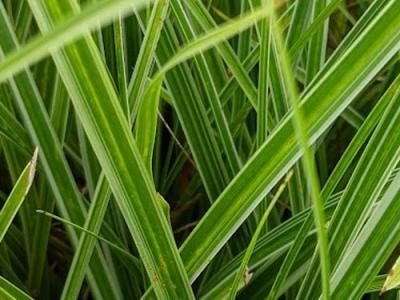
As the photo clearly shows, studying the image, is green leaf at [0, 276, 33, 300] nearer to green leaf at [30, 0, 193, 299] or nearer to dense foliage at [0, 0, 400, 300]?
dense foliage at [0, 0, 400, 300]

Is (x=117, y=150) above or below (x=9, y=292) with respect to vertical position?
above

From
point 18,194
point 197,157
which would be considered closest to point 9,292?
point 18,194

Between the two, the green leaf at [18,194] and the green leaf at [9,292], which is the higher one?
the green leaf at [18,194]

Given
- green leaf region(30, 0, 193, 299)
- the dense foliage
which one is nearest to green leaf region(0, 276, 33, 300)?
the dense foliage

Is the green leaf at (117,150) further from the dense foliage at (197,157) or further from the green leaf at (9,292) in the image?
the green leaf at (9,292)

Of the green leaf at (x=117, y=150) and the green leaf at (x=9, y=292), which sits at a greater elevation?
the green leaf at (x=117, y=150)

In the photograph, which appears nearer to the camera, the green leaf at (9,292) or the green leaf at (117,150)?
the green leaf at (117,150)

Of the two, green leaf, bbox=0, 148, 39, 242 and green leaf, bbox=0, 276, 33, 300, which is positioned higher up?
green leaf, bbox=0, 148, 39, 242

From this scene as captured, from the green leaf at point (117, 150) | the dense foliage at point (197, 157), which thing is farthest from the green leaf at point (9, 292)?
the green leaf at point (117, 150)

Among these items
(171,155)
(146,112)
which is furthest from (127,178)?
(171,155)

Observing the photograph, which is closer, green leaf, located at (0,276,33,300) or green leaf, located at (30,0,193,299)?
green leaf, located at (30,0,193,299)

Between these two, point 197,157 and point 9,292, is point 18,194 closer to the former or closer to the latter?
point 9,292

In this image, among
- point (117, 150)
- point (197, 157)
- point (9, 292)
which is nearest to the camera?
point (117, 150)

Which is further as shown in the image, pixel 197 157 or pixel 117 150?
pixel 197 157
